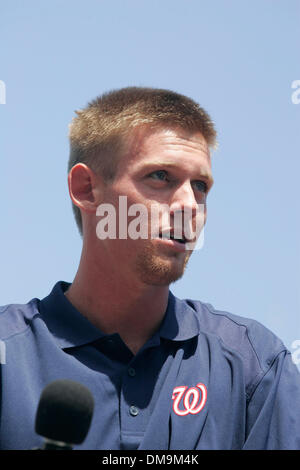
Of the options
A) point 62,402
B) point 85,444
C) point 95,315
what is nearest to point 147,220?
point 95,315

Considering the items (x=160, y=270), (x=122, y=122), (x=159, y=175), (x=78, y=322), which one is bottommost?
(x=78, y=322)

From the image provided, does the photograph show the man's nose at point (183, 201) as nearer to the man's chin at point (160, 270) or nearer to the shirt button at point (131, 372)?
the man's chin at point (160, 270)

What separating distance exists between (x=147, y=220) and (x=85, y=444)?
3.58 ft

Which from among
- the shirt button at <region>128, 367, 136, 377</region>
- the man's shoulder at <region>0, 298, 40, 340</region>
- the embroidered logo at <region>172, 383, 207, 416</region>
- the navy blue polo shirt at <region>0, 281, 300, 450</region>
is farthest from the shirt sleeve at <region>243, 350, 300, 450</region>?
the man's shoulder at <region>0, 298, 40, 340</region>

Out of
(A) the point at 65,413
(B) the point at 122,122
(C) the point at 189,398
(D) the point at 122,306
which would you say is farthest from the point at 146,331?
(A) the point at 65,413

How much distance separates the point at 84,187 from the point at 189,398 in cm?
127

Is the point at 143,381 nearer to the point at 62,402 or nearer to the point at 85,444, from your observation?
the point at 85,444

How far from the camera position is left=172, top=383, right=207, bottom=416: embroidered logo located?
10.6ft

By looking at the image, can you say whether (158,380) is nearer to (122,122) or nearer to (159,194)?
(159,194)

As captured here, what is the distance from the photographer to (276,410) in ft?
10.6

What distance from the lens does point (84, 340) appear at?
3352 mm

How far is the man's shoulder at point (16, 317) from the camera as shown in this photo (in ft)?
11.2

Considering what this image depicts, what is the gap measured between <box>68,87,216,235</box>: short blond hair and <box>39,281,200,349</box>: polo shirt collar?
1.92ft

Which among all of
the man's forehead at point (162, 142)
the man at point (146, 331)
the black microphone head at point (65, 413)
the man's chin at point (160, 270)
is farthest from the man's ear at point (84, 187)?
the black microphone head at point (65, 413)
